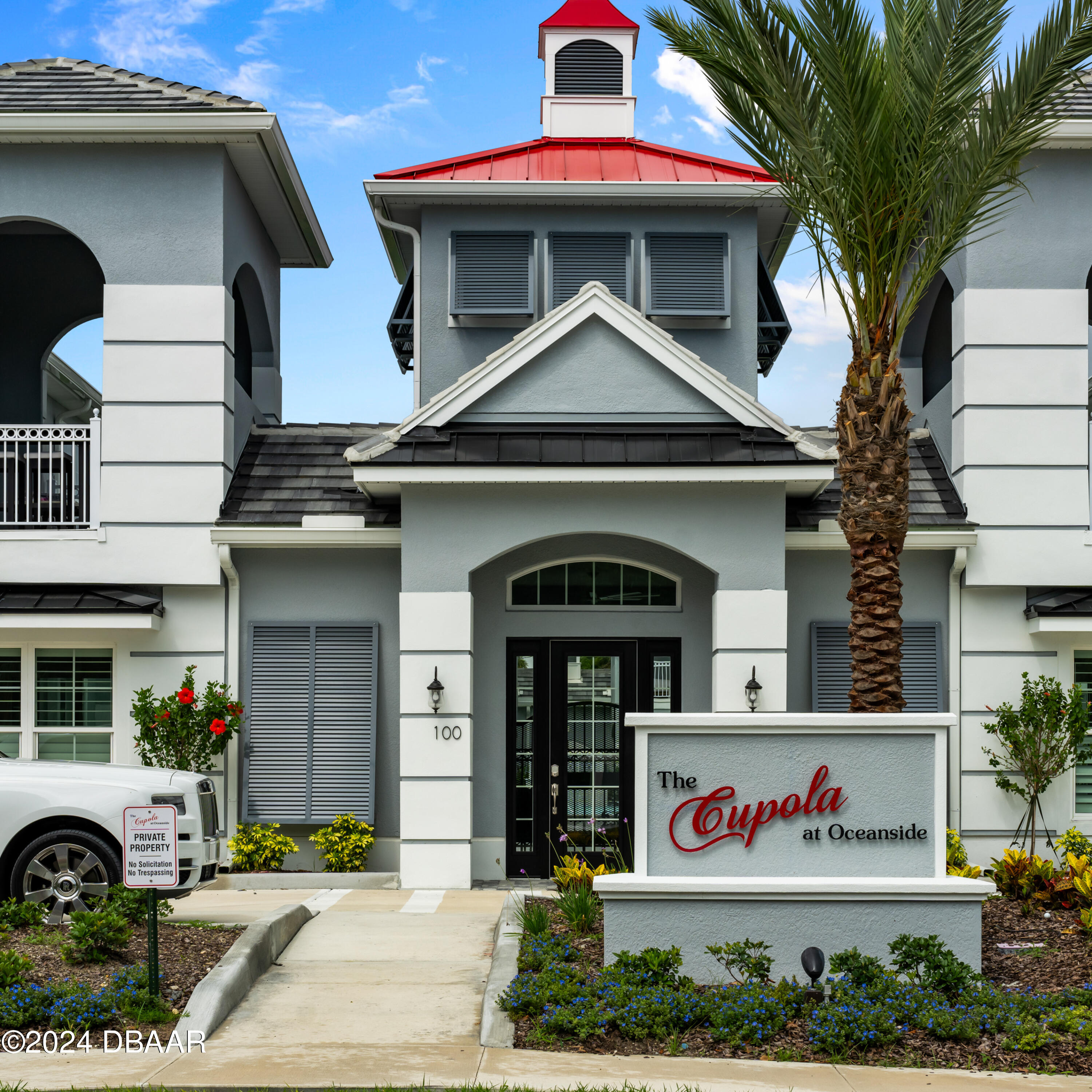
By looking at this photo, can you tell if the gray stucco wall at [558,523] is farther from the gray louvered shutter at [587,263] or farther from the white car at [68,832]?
the white car at [68,832]

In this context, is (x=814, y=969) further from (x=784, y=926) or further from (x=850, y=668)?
(x=850, y=668)

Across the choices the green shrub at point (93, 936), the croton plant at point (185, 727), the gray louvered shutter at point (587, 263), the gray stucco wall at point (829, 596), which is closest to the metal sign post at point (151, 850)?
the green shrub at point (93, 936)

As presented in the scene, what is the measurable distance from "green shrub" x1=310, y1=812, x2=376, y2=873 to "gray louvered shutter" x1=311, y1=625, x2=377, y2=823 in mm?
170

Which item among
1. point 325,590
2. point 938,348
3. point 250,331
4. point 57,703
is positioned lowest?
point 57,703

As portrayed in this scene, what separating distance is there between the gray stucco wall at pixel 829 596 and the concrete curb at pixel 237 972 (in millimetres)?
6297

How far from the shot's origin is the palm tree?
9.20 metres

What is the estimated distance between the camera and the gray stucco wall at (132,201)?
13.5 m

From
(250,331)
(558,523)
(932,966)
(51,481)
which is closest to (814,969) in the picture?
(932,966)

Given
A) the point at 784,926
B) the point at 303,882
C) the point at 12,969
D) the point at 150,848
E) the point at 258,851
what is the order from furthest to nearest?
the point at 258,851, the point at 303,882, the point at 784,926, the point at 12,969, the point at 150,848

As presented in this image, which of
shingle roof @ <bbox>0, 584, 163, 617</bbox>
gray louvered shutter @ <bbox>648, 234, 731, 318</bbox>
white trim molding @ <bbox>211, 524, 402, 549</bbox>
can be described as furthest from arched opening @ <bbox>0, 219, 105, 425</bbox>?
gray louvered shutter @ <bbox>648, 234, 731, 318</bbox>

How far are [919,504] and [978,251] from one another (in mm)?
3025

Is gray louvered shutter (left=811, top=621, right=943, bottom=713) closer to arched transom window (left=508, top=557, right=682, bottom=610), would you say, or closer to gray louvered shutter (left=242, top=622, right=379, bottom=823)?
arched transom window (left=508, top=557, right=682, bottom=610)

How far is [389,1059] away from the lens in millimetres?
6738

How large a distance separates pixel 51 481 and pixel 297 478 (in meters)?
2.79
